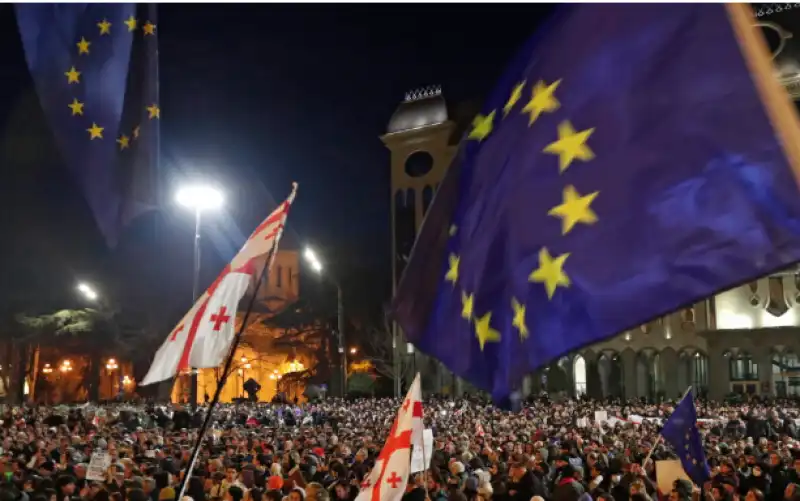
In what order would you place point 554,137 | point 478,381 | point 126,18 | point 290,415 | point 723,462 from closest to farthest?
1. point 554,137
2. point 478,381
3. point 126,18
4. point 723,462
5. point 290,415

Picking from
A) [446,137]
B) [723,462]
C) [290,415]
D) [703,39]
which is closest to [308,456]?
[723,462]

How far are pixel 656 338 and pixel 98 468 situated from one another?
42.5 m

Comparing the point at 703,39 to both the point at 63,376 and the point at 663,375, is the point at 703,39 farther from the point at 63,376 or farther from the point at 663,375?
the point at 63,376

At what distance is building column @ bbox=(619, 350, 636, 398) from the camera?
49.1 m

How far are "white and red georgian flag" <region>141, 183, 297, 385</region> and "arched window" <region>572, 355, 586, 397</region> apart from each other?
47624 mm

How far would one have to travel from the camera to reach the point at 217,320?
7.19 meters

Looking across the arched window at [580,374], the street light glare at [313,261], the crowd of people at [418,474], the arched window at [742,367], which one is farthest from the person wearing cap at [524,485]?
the arched window at [580,374]

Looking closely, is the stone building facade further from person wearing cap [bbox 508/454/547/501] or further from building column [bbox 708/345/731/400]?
person wearing cap [bbox 508/454/547/501]

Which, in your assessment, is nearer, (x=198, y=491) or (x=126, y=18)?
(x=126, y=18)

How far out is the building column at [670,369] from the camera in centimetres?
4794

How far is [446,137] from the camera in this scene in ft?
181

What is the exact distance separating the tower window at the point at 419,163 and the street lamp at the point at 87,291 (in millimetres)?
22250

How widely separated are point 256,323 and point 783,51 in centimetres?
3755

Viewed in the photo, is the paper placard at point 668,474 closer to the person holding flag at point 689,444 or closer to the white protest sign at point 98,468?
the person holding flag at point 689,444
